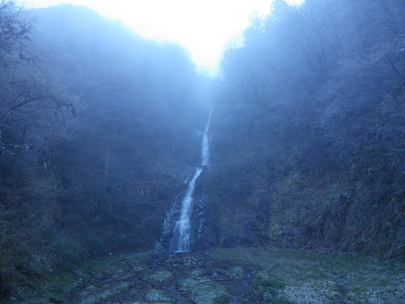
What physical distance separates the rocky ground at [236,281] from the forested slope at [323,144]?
84.0 inches

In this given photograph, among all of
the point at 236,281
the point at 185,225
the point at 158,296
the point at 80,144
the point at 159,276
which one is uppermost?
the point at 80,144

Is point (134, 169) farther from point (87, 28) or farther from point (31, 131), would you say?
point (87, 28)

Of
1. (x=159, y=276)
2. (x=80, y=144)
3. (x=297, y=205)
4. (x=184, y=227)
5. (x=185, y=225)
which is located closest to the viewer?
(x=159, y=276)

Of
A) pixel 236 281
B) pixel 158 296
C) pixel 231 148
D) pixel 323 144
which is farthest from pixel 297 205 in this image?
pixel 231 148

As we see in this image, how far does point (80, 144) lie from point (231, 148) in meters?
20.2

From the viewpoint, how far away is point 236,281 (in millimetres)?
15820

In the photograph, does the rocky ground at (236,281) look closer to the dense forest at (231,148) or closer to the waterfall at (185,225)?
the dense forest at (231,148)

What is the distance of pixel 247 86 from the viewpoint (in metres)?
46.8

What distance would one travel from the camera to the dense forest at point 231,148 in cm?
1738

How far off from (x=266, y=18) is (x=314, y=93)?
24.8m

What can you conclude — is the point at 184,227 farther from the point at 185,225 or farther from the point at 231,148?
the point at 231,148

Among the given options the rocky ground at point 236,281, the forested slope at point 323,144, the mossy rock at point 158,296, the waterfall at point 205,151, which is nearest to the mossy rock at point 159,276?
the rocky ground at point 236,281

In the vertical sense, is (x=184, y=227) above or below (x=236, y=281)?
above

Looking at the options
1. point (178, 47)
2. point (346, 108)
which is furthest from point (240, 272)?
point (178, 47)
